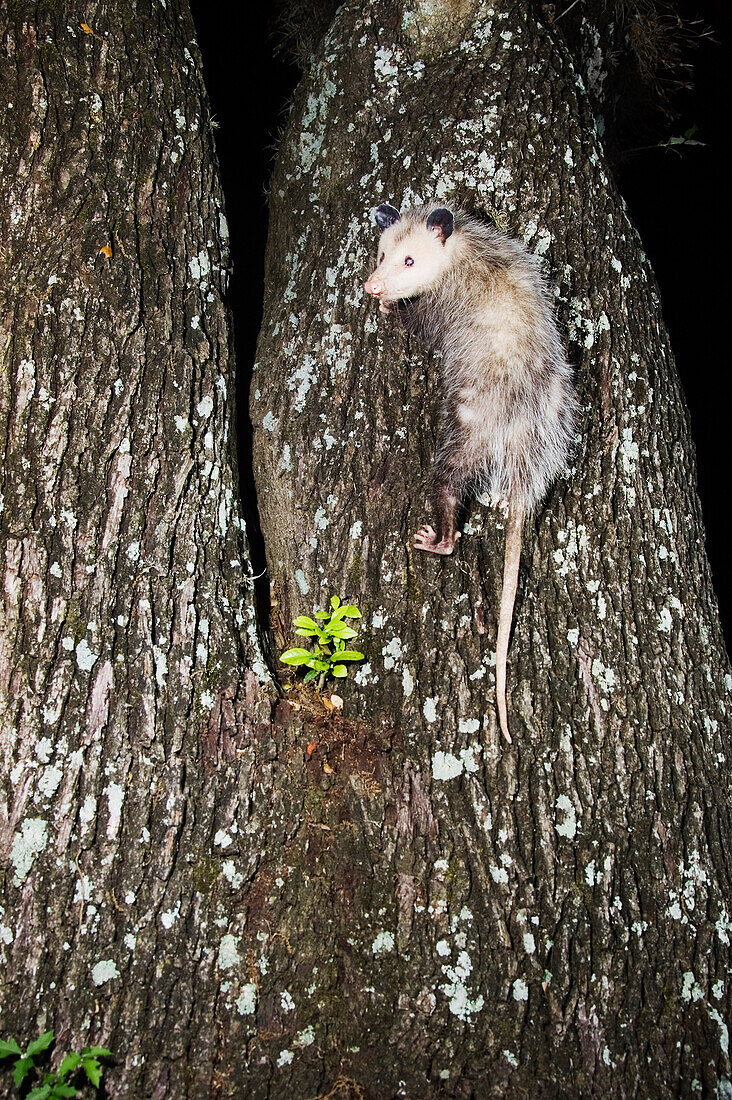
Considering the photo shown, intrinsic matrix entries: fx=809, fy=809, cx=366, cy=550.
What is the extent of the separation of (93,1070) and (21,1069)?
126 mm

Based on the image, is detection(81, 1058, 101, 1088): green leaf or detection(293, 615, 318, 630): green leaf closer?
detection(81, 1058, 101, 1088): green leaf

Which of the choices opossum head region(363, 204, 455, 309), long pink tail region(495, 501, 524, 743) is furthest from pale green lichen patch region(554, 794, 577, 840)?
opossum head region(363, 204, 455, 309)

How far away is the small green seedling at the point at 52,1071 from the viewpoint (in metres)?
1.44

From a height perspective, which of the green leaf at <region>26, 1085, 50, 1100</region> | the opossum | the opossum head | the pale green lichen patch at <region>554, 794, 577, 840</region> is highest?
the opossum head

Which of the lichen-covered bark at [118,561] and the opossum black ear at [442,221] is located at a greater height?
the opossum black ear at [442,221]

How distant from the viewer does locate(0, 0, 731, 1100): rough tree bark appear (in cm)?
158

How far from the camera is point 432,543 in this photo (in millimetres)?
1938

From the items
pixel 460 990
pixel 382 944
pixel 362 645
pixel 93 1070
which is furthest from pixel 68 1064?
pixel 362 645

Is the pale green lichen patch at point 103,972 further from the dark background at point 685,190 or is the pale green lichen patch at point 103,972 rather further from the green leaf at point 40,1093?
the dark background at point 685,190

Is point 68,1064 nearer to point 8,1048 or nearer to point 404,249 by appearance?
point 8,1048

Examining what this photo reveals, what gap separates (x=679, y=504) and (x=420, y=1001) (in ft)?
4.43

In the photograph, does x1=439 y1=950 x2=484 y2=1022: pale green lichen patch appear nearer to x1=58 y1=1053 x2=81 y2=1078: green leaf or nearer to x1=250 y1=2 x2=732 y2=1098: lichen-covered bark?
x1=250 y1=2 x2=732 y2=1098: lichen-covered bark

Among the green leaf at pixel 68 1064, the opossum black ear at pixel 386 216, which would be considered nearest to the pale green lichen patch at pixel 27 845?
the green leaf at pixel 68 1064

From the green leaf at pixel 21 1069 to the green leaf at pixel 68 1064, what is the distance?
5 centimetres
